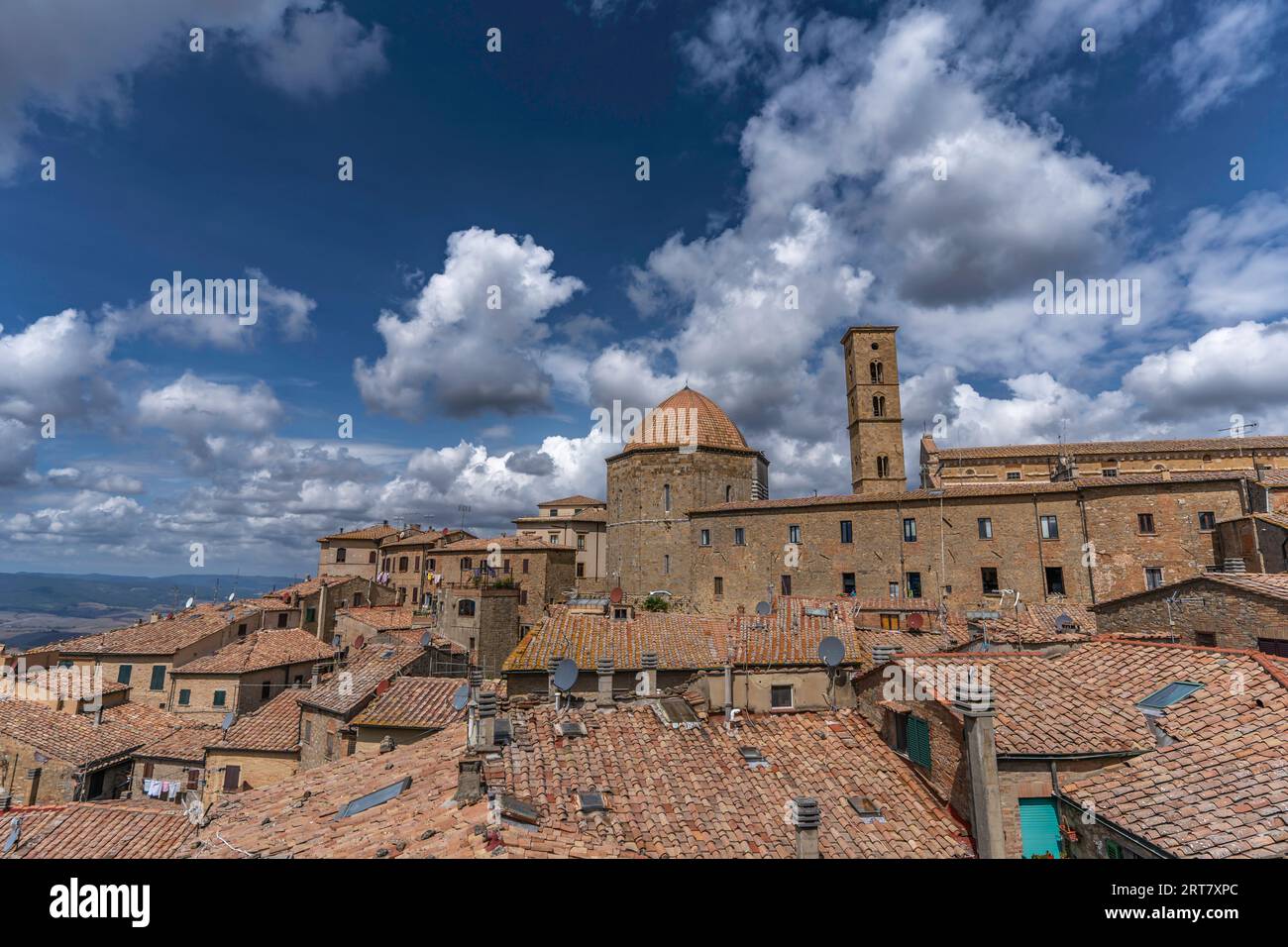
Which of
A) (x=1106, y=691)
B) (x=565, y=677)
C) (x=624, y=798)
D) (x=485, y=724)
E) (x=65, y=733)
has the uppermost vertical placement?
(x=565, y=677)

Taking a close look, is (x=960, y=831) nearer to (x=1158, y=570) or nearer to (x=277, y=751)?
(x=277, y=751)

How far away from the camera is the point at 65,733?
2558 centimetres

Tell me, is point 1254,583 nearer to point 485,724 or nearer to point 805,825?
point 805,825

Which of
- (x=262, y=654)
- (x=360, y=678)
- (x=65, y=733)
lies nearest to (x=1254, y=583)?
(x=360, y=678)

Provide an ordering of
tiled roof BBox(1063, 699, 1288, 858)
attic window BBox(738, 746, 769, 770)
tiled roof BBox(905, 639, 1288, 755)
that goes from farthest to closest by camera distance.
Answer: attic window BBox(738, 746, 769, 770), tiled roof BBox(905, 639, 1288, 755), tiled roof BBox(1063, 699, 1288, 858)

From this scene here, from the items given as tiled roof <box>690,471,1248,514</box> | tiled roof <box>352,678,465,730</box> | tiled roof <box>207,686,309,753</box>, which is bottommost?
tiled roof <box>207,686,309,753</box>

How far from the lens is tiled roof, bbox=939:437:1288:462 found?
44156 millimetres

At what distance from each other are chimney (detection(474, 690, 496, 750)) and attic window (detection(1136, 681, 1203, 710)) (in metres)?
11.3

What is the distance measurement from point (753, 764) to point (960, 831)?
3618 mm

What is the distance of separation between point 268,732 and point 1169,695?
27.4 meters

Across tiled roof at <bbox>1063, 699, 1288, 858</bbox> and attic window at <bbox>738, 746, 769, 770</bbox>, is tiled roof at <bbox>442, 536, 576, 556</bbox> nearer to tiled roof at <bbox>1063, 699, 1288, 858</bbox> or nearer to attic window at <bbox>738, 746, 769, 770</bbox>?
attic window at <bbox>738, 746, 769, 770</bbox>

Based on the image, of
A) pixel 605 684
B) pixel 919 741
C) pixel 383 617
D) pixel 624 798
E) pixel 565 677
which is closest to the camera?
pixel 624 798

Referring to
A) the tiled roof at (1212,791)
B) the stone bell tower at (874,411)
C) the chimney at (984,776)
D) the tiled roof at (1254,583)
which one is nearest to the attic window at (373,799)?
the chimney at (984,776)

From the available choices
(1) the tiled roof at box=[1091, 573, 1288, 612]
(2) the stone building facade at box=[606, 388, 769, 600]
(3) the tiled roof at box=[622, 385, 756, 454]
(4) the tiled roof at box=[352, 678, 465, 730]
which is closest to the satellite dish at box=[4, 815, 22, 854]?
(4) the tiled roof at box=[352, 678, 465, 730]
